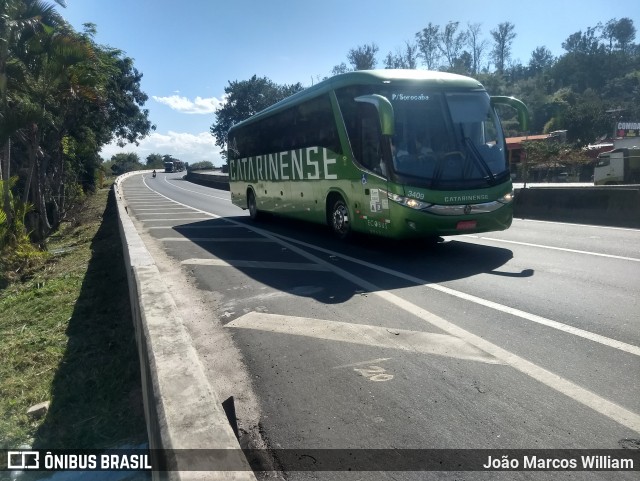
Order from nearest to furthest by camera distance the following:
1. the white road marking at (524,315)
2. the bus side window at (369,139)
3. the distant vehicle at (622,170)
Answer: the white road marking at (524,315) → the bus side window at (369,139) → the distant vehicle at (622,170)

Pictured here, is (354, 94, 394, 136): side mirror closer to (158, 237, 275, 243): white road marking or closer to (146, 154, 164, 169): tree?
(158, 237, 275, 243): white road marking

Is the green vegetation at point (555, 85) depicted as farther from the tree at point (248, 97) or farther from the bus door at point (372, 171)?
the bus door at point (372, 171)

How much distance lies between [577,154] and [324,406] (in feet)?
130

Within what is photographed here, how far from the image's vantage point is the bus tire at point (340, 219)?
11605mm

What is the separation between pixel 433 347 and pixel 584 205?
507 inches

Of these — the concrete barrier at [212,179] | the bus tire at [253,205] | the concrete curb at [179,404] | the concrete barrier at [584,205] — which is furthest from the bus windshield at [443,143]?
the concrete barrier at [212,179]

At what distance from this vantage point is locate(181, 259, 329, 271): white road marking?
9406 millimetres

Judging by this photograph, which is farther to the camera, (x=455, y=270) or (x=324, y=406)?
(x=455, y=270)

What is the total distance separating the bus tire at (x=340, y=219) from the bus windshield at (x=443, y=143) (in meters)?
2.31

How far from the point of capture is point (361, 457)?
345 cm

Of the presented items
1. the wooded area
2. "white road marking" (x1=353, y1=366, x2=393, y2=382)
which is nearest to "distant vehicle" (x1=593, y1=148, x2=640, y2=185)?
the wooded area

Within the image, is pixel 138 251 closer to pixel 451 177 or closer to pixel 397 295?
pixel 397 295

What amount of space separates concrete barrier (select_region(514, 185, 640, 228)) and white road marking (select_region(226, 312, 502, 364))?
36.1ft

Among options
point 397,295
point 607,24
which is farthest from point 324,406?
point 607,24
